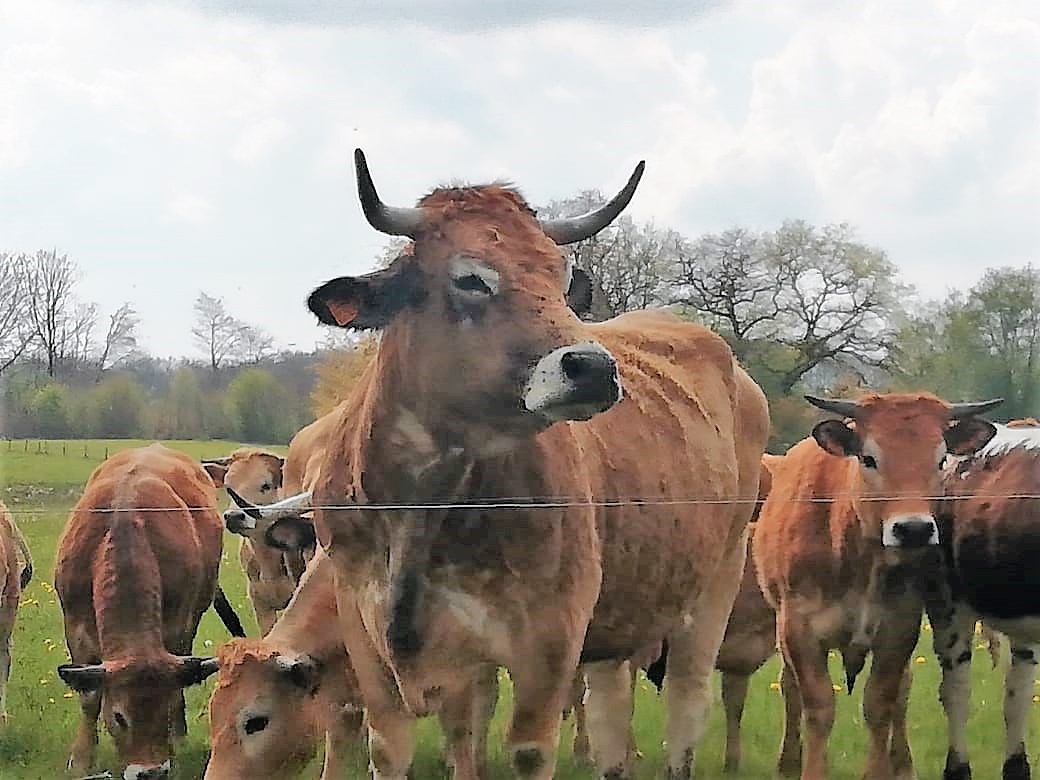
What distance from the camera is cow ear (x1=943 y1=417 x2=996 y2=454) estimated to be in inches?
155

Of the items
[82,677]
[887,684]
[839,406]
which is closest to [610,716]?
[887,684]

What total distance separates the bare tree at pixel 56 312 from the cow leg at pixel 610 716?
1.54m

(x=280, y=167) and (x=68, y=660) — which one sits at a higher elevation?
(x=280, y=167)

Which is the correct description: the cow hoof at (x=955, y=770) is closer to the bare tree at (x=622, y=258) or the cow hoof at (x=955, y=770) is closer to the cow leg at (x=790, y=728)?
the cow leg at (x=790, y=728)

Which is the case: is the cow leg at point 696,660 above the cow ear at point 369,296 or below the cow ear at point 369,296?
below

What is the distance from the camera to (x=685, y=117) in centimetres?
373

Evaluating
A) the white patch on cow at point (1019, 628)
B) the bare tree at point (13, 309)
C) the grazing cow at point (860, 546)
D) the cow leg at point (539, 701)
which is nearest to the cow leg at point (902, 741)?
the grazing cow at point (860, 546)

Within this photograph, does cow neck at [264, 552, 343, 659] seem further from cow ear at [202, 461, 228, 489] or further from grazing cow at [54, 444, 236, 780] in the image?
cow ear at [202, 461, 228, 489]

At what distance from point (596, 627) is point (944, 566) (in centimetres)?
112

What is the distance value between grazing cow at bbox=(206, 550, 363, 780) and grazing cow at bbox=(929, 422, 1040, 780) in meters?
1.62

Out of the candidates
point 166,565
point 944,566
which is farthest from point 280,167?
point 944,566

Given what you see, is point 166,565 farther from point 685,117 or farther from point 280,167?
point 685,117

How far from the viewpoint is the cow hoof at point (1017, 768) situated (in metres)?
4.19

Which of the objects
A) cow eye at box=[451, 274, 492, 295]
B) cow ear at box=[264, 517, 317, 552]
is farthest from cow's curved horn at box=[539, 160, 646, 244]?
cow ear at box=[264, 517, 317, 552]
